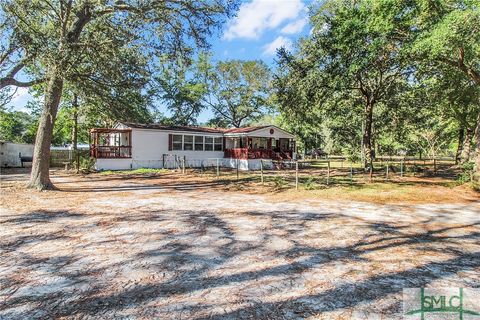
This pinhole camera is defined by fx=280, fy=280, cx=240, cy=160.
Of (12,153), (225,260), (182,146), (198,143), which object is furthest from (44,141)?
(12,153)

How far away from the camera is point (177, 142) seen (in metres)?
23.9

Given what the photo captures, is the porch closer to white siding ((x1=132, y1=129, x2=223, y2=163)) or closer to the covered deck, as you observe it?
white siding ((x1=132, y1=129, x2=223, y2=163))

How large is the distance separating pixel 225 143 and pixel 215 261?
22.8 metres

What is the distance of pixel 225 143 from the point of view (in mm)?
26750

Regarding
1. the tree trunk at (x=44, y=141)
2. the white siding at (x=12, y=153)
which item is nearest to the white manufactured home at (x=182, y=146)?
the white siding at (x=12, y=153)

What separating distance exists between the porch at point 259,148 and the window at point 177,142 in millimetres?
4556

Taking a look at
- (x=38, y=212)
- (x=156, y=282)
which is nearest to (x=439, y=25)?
(x=156, y=282)

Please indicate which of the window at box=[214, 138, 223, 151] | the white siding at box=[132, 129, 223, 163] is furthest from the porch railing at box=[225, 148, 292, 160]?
the white siding at box=[132, 129, 223, 163]

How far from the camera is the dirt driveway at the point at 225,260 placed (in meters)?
2.99

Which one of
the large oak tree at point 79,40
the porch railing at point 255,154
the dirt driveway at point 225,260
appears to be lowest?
the dirt driveway at point 225,260

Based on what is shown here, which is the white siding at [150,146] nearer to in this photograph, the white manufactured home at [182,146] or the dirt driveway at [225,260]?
the white manufactured home at [182,146]

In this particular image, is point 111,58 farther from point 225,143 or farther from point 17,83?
point 225,143

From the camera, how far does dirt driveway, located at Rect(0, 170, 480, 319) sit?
2988 mm

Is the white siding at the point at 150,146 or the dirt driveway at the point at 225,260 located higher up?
the white siding at the point at 150,146
